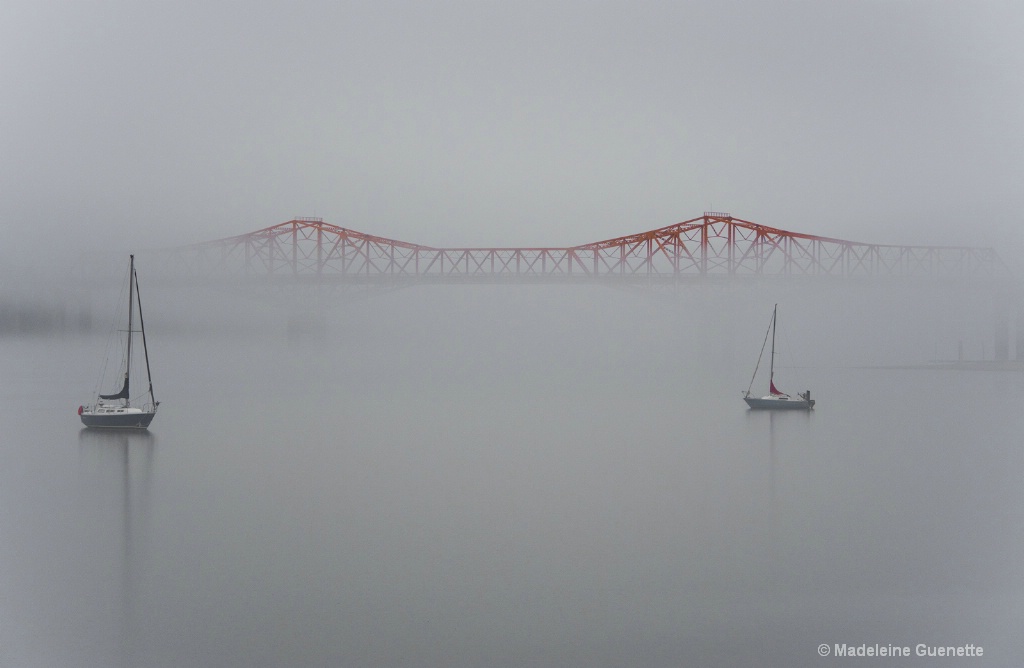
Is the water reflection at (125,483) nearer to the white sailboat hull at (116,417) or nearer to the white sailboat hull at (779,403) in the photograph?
the white sailboat hull at (116,417)

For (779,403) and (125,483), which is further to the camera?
(779,403)

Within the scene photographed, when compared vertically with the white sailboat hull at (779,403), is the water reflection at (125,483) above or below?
below

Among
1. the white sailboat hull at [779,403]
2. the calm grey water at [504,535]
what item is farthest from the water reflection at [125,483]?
the white sailboat hull at [779,403]

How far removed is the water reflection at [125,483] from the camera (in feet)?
26.3

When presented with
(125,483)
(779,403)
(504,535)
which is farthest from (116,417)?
(779,403)

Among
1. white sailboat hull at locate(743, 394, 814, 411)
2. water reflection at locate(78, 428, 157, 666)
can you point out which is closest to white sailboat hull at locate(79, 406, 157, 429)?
water reflection at locate(78, 428, 157, 666)

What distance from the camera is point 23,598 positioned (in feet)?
26.7

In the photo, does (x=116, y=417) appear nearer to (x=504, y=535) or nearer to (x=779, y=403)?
(x=504, y=535)

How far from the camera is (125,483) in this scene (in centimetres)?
1274

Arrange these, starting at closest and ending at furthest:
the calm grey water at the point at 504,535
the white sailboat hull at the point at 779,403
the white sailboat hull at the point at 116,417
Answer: the calm grey water at the point at 504,535
the white sailboat hull at the point at 116,417
the white sailboat hull at the point at 779,403

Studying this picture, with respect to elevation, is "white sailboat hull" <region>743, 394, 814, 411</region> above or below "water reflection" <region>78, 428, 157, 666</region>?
above

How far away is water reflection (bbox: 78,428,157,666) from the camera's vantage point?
8008 millimetres

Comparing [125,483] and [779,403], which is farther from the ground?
[779,403]

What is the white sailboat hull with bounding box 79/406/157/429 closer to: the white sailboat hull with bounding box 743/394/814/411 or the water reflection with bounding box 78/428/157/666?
the water reflection with bounding box 78/428/157/666
